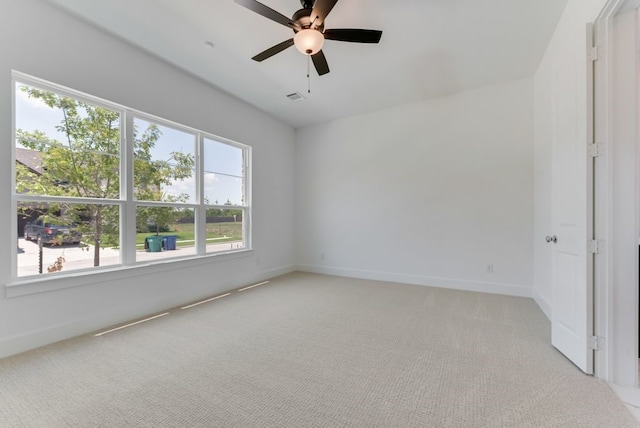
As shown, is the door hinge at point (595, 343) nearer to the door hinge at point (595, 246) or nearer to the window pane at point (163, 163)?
the door hinge at point (595, 246)

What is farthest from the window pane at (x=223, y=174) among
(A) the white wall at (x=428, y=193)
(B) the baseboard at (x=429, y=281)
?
(B) the baseboard at (x=429, y=281)

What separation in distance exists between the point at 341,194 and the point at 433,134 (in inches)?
75.4

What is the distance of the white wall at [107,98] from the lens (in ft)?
7.18

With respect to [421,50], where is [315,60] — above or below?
below

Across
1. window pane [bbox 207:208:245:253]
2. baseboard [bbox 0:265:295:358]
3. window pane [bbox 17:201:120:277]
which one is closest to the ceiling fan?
window pane [bbox 17:201:120:277]

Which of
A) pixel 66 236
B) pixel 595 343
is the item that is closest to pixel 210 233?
pixel 66 236

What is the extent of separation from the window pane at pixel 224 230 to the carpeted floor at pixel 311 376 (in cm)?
122

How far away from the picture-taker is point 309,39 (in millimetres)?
2121

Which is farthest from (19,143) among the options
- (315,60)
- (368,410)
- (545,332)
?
(545,332)

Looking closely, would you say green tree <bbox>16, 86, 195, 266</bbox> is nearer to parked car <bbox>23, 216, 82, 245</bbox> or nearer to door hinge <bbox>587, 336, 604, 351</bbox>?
parked car <bbox>23, 216, 82, 245</bbox>

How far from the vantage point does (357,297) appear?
3740 mm

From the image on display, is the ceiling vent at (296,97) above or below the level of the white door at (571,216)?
above

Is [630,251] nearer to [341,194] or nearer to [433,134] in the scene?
[433,134]

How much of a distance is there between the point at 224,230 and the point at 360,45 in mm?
3248
